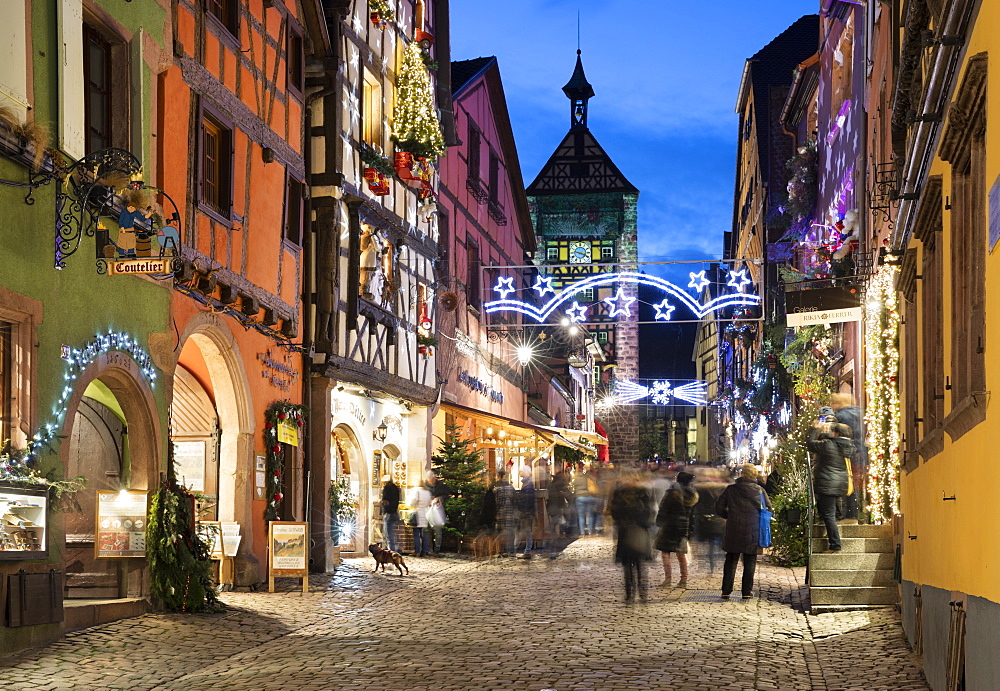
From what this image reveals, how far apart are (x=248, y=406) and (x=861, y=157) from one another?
997 cm

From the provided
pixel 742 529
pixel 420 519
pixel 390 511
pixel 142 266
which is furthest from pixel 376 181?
pixel 142 266

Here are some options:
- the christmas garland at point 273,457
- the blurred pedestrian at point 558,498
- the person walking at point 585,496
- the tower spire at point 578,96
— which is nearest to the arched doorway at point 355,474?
the christmas garland at point 273,457

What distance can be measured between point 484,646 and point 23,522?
375cm

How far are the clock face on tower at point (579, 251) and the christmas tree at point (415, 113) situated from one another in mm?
29428

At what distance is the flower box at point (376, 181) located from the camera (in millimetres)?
20641

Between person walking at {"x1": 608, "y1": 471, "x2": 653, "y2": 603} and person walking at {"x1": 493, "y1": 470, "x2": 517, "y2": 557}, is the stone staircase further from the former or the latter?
person walking at {"x1": 493, "y1": 470, "x2": 517, "y2": 557}

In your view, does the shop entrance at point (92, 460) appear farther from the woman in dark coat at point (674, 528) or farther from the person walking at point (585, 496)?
the person walking at point (585, 496)

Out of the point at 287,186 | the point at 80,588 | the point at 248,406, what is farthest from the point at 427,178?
the point at 80,588

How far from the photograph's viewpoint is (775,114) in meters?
38.7

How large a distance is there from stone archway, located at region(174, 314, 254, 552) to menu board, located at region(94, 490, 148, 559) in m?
3.39

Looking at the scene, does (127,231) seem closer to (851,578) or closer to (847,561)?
(847,561)

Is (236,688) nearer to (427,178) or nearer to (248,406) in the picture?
(248,406)

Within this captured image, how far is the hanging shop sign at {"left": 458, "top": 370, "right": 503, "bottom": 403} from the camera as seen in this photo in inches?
1146

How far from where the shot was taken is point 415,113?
2312cm
